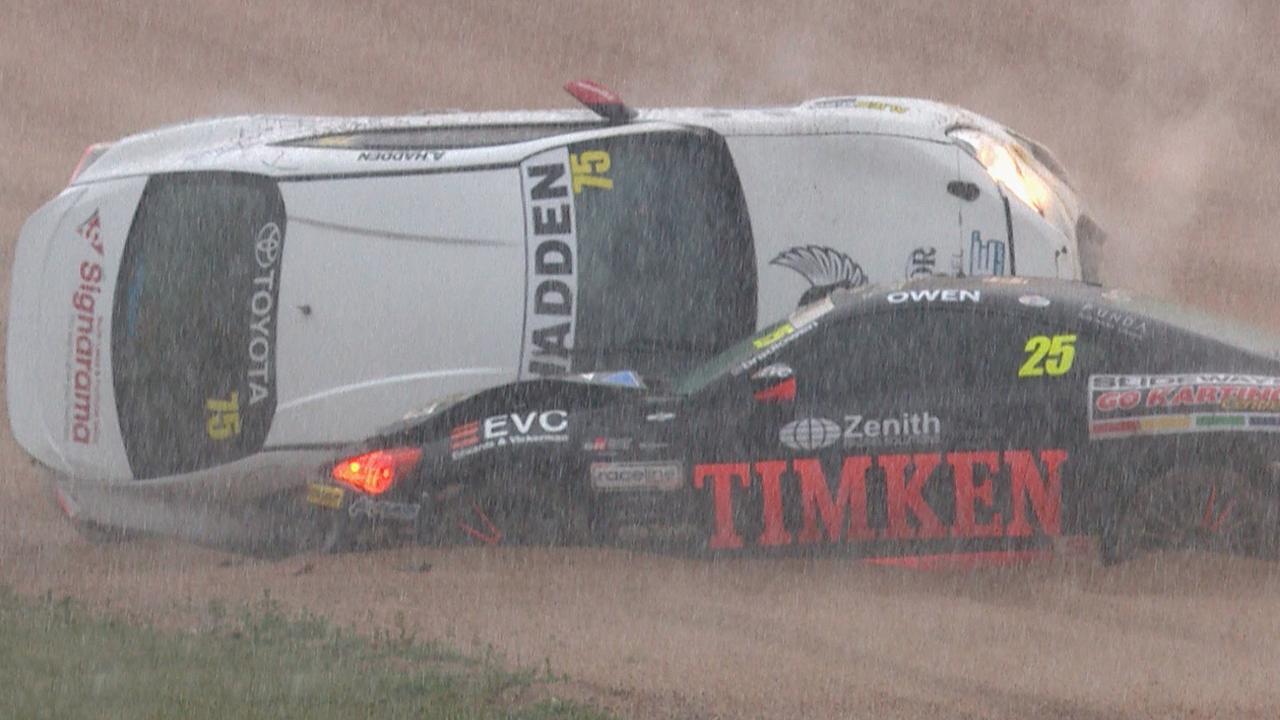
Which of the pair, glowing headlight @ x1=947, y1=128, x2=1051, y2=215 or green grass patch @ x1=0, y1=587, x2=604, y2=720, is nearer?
green grass patch @ x1=0, y1=587, x2=604, y2=720

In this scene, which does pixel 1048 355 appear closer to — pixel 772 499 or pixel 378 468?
pixel 772 499

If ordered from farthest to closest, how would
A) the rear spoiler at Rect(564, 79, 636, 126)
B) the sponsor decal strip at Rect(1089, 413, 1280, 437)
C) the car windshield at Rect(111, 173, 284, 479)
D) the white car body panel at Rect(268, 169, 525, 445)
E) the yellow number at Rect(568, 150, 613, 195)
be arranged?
the rear spoiler at Rect(564, 79, 636, 126) → the yellow number at Rect(568, 150, 613, 195) → the car windshield at Rect(111, 173, 284, 479) → the white car body panel at Rect(268, 169, 525, 445) → the sponsor decal strip at Rect(1089, 413, 1280, 437)

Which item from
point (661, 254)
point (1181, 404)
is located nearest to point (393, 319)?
point (661, 254)

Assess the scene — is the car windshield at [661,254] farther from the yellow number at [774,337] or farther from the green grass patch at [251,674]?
the green grass patch at [251,674]

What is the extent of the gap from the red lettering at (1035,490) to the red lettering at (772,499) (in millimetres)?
857

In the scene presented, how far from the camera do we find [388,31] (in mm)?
17766

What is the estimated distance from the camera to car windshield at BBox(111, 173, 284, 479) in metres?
9.33

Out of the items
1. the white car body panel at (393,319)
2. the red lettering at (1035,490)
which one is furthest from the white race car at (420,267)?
the red lettering at (1035,490)

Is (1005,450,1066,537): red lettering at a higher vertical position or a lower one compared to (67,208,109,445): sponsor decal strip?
lower

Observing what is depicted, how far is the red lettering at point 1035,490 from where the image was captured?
805cm

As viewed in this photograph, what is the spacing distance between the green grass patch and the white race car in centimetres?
170

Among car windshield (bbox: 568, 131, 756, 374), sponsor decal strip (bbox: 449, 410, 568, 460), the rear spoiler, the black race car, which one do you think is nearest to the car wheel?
the black race car

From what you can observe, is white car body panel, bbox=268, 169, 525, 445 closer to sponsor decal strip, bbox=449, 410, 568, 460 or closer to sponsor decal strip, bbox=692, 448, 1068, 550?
sponsor decal strip, bbox=449, 410, 568, 460

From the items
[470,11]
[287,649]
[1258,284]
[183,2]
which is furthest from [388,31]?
[287,649]
